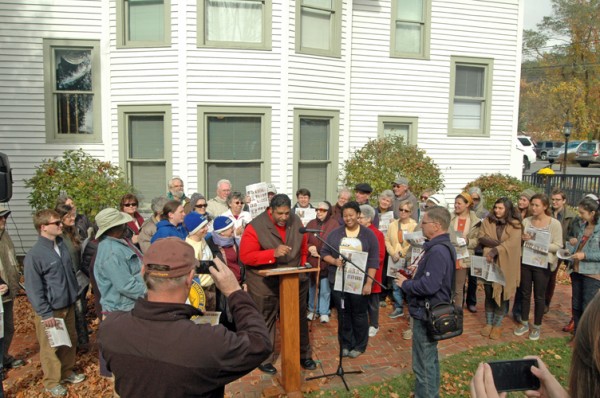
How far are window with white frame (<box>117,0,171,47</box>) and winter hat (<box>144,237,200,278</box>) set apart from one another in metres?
8.98

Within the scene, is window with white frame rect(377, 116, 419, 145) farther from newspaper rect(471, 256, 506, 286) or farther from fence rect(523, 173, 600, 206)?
fence rect(523, 173, 600, 206)

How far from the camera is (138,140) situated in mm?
10656

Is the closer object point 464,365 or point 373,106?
point 464,365

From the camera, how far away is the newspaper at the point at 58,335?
4.73 m

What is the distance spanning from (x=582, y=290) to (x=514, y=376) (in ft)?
17.1

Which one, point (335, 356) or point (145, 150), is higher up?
point (145, 150)

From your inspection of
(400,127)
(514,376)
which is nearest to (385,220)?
(400,127)

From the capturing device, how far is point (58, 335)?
4.76 m

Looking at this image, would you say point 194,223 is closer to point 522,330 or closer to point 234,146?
point 522,330

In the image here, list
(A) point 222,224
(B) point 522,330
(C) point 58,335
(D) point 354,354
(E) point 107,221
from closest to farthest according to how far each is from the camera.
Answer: (E) point 107,221
(C) point 58,335
(D) point 354,354
(A) point 222,224
(B) point 522,330

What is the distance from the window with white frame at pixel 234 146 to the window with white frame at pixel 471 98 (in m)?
5.96

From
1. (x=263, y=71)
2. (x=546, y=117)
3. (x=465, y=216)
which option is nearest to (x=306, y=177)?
(x=263, y=71)

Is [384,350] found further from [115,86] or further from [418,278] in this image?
[115,86]

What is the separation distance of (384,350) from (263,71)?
269 inches
